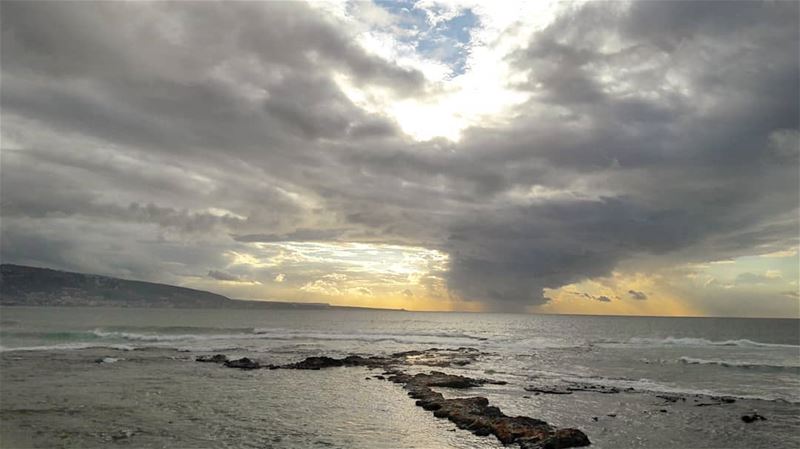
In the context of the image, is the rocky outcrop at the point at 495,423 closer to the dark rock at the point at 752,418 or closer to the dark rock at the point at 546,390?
the dark rock at the point at 546,390

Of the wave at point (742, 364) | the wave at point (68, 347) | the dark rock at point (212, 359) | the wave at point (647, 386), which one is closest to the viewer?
the wave at point (647, 386)

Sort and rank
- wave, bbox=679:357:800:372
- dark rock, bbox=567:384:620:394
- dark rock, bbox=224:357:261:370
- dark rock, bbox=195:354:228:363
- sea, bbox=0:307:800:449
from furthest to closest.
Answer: wave, bbox=679:357:800:372 → dark rock, bbox=195:354:228:363 → dark rock, bbox=224:357:261:370 → dark rock, bbox=567:384:620:394 → sea, bbox=0:307:800:449

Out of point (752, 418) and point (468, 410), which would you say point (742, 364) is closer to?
point (752, 418)

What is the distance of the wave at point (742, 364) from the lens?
4388 cm

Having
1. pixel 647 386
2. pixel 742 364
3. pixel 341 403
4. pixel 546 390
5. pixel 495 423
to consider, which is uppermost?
pixel 742 364

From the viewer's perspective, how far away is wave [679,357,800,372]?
43875mm

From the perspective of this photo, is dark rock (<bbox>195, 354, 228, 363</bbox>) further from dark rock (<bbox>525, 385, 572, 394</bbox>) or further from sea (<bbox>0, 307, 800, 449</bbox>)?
dark rock (<bbox>525, 385, 572, 394</bbox>)

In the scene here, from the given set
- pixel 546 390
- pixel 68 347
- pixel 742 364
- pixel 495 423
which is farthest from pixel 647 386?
pixel 68 347

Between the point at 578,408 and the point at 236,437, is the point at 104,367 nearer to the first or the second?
the point at 236,437

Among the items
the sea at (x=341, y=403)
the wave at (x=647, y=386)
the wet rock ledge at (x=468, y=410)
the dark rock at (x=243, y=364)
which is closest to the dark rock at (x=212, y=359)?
the wet rock ledge at (x=468, y=410)

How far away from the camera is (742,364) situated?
4619cm

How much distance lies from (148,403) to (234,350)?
1200 inches

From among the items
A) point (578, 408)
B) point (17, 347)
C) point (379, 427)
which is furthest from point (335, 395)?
point (17, 347)

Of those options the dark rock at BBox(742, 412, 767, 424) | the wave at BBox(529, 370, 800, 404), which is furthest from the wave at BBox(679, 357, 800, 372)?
the dark rock at BBox(742, 412, 767, 424)
